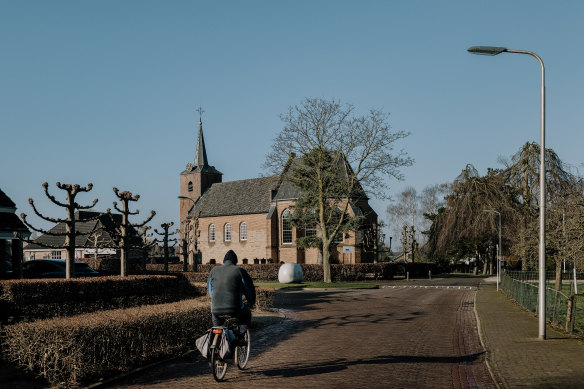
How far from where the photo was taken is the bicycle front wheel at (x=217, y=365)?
8148mm

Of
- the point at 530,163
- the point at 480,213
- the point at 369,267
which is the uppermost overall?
the point at 530,163

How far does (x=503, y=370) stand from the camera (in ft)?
29.7

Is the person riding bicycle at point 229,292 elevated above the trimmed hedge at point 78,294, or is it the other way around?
the person riding bicycle at point 229,292

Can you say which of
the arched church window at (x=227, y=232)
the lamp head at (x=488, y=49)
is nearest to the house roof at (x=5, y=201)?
the lamp head at (x=488, y=49)

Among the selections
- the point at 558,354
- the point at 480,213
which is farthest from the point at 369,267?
the point at 558,354

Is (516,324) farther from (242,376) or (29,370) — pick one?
(29,370)

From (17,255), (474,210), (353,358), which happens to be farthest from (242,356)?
(474,210)

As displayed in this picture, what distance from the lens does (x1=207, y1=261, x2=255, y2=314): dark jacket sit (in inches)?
334

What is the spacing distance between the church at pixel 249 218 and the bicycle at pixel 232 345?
45.4 m

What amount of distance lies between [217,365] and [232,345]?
36cm

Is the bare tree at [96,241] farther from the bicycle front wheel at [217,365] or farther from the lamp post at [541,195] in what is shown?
the bicycle front wheel at [217,365]

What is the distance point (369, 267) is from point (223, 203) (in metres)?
28.7

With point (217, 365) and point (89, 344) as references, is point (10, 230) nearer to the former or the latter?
point (89, 344)

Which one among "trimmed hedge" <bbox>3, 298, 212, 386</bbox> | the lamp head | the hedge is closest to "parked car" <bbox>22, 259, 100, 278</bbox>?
the hedge
